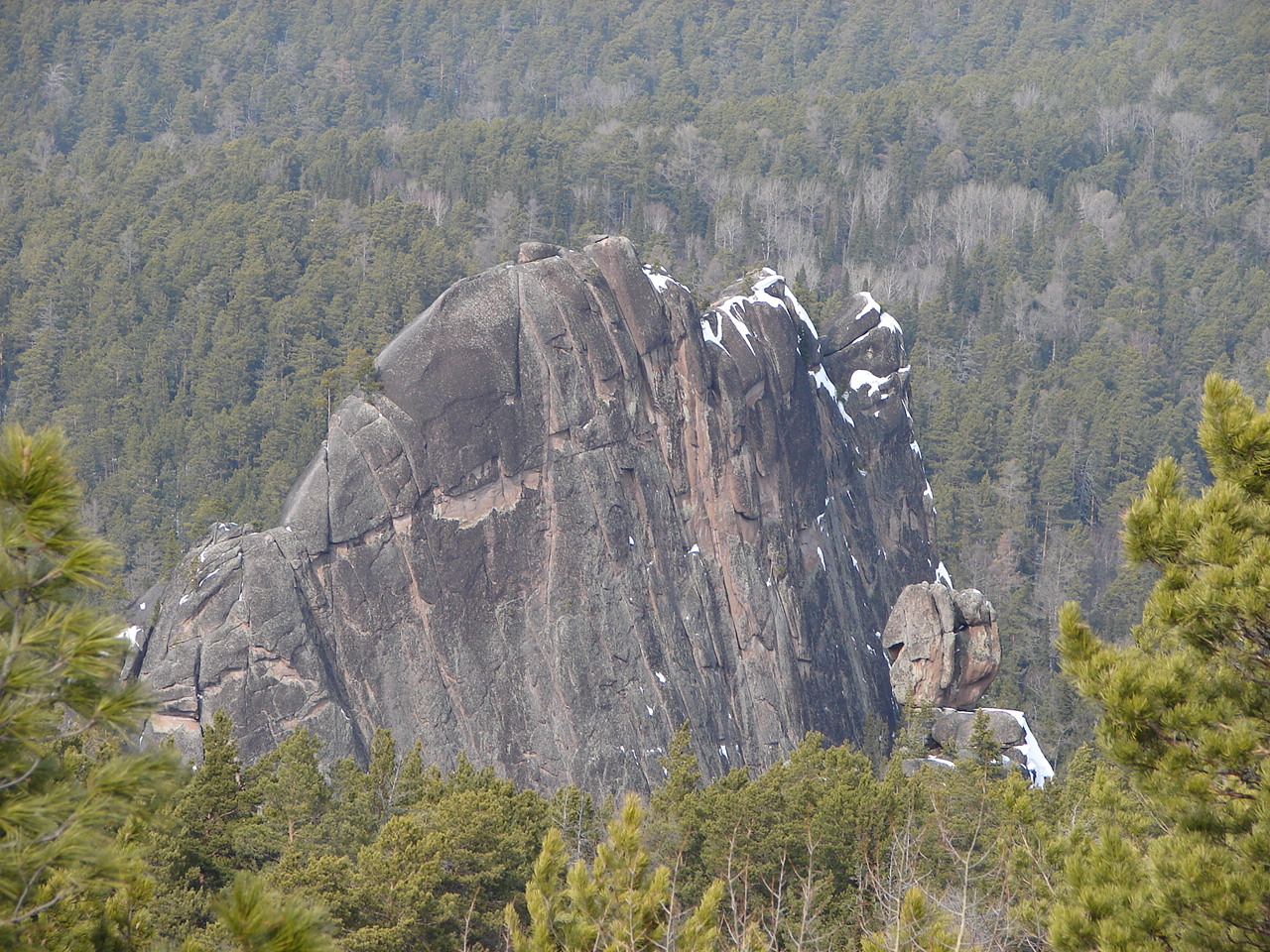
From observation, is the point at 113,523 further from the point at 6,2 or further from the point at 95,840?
the point at 6,2

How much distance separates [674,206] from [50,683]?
102m

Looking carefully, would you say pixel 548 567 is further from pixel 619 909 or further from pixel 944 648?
pixel 619 909

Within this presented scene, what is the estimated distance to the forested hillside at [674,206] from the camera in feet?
235

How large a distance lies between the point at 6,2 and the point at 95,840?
145 metres

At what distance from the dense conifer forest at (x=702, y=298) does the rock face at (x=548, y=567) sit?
446cm

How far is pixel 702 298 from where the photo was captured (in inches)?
2277

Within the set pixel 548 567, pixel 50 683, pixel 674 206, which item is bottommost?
pixel 674 206

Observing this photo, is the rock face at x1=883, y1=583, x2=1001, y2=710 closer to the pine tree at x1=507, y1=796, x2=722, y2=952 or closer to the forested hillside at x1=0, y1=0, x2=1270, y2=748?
the forested hillside at x1=0, y1=0, x2=1270, y2=748

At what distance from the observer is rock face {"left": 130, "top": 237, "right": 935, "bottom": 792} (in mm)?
43344

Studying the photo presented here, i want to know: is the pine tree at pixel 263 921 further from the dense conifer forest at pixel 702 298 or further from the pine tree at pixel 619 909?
the pine tree at pixel 619 909


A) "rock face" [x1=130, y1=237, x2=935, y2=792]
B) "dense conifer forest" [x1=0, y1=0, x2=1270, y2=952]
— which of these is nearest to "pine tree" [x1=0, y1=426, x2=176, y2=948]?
"dense conifer forest" [x1=0, y1=0, x2=1270, y2=952]

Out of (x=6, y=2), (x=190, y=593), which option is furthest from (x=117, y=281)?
(x=6, y=2)

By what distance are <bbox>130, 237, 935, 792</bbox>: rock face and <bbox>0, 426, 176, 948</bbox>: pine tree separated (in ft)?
111

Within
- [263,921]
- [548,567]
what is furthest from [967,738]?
[263,921]
